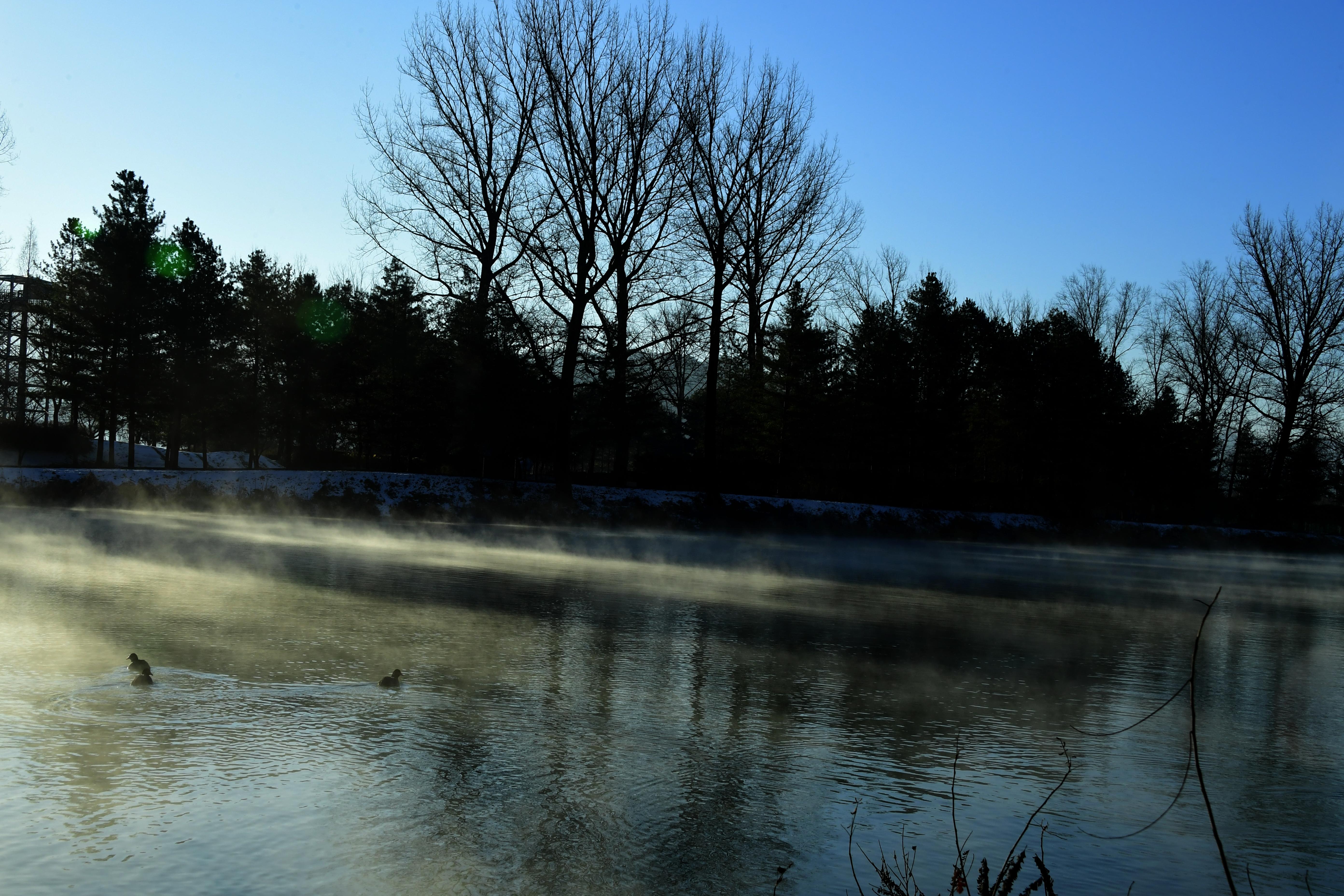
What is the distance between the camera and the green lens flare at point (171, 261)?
41.2 meters

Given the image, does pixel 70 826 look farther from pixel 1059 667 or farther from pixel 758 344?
pixel 758 344

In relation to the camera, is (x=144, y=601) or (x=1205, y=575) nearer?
(x=144, y=601)

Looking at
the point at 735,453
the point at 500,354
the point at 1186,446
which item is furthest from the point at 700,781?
the point at 1186,446

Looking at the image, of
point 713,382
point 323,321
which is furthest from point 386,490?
point 323,321

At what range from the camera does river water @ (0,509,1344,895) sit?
449 centimetres

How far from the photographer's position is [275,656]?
8.40 metres

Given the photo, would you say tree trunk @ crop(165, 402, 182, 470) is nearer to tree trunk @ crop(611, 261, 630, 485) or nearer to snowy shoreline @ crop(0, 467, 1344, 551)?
snowy shoreline @ crop(0, 467, 1344, 551)

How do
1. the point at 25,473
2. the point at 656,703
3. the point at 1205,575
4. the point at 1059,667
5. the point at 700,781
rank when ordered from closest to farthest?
the point at 700,781 < the point at 656,703 < the point at 1059,667 < the point at 1205,575 < the point at 25,473

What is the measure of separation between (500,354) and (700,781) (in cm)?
2762

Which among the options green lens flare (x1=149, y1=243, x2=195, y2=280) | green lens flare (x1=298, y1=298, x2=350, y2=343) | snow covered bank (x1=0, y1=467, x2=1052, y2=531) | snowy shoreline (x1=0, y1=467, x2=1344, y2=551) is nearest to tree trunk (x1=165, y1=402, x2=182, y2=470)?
green lens flare (x1=149, y1=243, x2=195, y2=280)

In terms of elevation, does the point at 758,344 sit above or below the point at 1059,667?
above

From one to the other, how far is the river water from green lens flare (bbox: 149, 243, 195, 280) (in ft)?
102

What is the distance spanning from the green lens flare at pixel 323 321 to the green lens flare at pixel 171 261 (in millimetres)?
4749

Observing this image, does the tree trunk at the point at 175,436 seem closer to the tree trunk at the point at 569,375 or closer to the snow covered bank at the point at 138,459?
the snow covered bank at the point at 138,459
